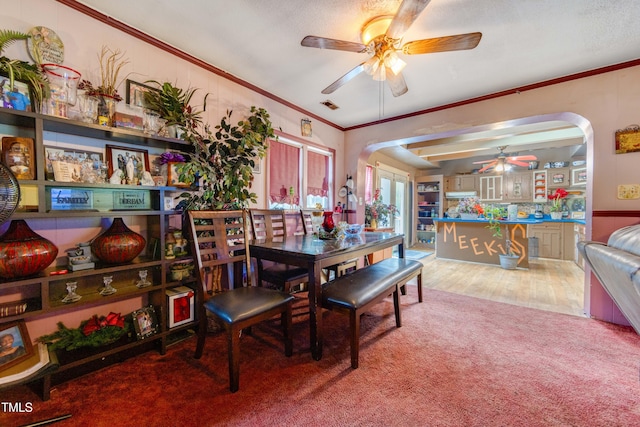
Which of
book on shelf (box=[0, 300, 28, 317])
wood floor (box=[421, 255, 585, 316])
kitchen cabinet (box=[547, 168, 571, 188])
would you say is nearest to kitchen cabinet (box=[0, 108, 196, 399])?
book on shelf (box=[0, 300, 28, 317])

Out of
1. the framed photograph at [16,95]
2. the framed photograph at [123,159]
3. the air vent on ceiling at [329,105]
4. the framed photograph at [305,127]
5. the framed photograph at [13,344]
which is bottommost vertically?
the framed photograph at [13,344]

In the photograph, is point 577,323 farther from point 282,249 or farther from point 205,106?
point 205,106

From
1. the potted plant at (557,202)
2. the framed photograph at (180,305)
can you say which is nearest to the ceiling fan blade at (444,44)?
the framed photograph at (180,305)

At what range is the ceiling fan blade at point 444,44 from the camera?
1.58 m

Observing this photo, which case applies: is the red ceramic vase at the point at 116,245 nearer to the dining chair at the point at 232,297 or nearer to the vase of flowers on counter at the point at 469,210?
the dining chair at the point at 232,297

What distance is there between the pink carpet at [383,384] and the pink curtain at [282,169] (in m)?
1.79

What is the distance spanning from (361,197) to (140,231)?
333 cm

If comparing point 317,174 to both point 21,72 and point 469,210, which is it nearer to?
point 21,72

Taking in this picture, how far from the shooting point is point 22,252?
1.36m

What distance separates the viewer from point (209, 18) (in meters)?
1.91

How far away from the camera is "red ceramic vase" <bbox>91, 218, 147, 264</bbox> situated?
1.70 m

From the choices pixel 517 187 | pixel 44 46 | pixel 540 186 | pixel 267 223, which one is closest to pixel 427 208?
pixel 517 187

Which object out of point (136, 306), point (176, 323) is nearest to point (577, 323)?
point (176, 323)

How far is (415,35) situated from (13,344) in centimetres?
338
